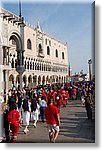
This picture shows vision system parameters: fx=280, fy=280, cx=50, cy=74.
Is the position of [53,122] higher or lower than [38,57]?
lower

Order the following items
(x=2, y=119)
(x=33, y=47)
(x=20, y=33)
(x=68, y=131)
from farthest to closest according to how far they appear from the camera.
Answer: (x=33, y=47) → (x=20, y=33) → (x=68, y=131) → (x=2, y=119)

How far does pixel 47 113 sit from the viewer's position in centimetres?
407

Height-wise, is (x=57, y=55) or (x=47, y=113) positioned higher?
(x=57, y=55)

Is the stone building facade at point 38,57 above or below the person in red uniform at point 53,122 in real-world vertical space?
above

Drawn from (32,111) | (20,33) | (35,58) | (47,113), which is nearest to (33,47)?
(35,58)

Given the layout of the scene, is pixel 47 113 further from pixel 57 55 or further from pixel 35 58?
pixel 57 55

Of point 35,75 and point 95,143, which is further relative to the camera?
point 35,75

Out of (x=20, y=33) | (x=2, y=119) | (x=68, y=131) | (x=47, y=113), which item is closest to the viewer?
(x=47, y=113)

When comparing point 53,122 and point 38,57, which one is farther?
point 38,57

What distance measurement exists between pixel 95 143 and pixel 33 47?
2200 cm

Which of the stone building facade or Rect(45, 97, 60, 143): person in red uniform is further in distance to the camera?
the stone building facade

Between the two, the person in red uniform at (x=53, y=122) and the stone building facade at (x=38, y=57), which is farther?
the stone building facade at (x=38, y=57)

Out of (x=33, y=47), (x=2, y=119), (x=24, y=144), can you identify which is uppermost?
(x=33, y=47)

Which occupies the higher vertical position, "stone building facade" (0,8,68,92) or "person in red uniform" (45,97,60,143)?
"stone building facade" (0,8,68,92)
